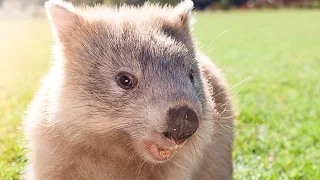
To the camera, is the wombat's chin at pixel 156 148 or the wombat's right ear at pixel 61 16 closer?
the wombat's chin at pixel 156 148

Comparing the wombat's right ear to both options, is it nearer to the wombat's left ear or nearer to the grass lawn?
the wombat's left ear

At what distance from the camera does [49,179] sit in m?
3.74

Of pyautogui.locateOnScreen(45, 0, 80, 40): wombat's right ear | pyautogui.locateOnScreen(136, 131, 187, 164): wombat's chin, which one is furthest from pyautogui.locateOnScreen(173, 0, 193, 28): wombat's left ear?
pyautogui.locateOnScreen(136, 131, 187, 164): wombat's chin

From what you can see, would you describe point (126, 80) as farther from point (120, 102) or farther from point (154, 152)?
point (154, 152)

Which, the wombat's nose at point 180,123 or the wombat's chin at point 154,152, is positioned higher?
the wombat's nose at point 180,123

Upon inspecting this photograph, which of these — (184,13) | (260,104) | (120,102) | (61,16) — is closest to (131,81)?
(120,102)

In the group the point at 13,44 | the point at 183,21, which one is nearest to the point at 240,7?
the point at 13,44

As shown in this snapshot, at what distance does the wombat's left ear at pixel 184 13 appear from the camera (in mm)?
4168

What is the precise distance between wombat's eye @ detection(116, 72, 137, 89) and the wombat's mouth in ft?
1.22

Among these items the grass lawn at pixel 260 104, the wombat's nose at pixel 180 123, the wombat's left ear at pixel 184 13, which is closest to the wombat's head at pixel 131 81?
the wombat's nose at pixel 180 123

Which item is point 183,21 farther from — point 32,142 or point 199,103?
point 32,142

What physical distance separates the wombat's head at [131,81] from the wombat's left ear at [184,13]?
144 mm

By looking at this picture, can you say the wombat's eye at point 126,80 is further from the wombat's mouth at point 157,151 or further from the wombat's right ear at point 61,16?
the wombat's right ear at point 61,16

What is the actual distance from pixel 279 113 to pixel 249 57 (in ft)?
32.3
